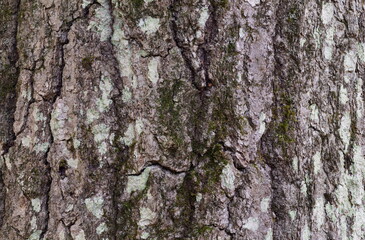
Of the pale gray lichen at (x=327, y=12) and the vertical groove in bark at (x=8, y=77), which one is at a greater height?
the pale gray lichen at (x=327, y=12)

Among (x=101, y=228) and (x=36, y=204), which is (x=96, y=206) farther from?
(x=36, y=204)

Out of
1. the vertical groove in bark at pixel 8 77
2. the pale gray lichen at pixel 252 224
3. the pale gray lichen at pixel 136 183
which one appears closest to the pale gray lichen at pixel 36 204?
the vertical groove in bark at pixel 8 77

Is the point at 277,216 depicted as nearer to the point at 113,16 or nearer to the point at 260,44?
the point at 260,44

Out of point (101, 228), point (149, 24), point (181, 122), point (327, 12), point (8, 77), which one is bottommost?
point (101, 228)

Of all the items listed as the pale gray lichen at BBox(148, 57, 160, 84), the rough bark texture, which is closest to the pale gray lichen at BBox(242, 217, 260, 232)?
the rough bark texture

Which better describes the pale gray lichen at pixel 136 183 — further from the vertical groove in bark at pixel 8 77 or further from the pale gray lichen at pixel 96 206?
the vertical groove in bark at pixel 8 77

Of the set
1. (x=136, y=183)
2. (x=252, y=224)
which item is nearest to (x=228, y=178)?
(x=252, y=224)

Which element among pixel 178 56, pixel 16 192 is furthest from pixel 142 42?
pixel 16 192

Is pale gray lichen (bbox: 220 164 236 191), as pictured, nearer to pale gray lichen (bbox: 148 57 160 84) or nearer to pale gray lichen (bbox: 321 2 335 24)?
pale gray lichen (bbox: 148 57 160 84)
